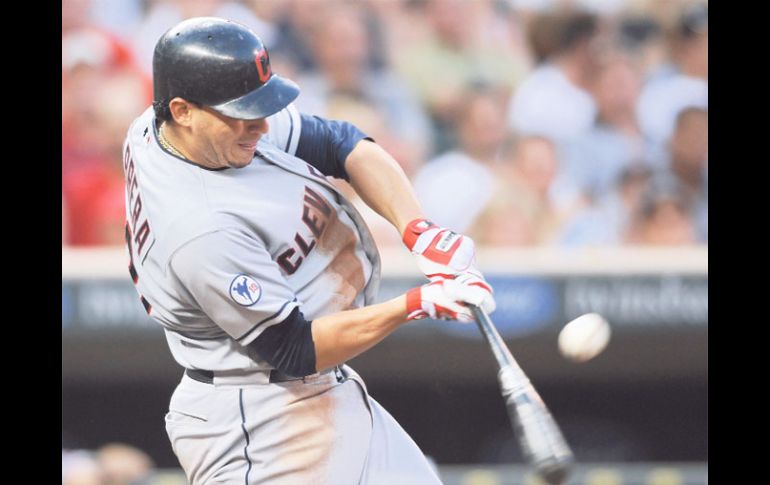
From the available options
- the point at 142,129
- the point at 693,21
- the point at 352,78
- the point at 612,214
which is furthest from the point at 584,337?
the point at 693,21

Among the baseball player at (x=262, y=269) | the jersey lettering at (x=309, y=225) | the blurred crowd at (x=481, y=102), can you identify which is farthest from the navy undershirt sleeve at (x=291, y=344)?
the blurred crowd at (x=481, y=102)

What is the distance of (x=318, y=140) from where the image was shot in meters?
2.92

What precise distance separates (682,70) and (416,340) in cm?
171

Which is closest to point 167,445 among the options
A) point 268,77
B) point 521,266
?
point 521,266

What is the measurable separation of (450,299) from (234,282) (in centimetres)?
45

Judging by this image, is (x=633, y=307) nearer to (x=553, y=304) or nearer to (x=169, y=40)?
(x=553, y=304)

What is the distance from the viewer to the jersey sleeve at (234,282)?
2.50 m

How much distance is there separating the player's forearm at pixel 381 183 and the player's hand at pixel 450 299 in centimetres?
36

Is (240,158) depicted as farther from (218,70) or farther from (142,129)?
(142,129)

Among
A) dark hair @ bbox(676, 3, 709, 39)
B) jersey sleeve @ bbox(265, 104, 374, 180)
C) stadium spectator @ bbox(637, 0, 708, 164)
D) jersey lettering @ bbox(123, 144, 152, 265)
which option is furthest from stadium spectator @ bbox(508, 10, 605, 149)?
jersey lettering @ bbox(123, 144, 152, 265)

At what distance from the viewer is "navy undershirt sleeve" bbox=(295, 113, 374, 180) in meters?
2.91

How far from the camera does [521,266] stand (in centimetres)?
493

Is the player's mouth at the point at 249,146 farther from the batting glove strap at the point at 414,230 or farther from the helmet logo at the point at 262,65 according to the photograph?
the batting glove strap at the point at 414,230

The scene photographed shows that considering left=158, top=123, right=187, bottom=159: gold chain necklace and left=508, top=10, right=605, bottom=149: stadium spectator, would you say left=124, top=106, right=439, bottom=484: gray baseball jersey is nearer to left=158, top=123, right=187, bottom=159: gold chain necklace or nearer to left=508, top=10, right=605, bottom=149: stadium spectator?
left=158, top=123, right=187, bottom=159: gold chain necklace
